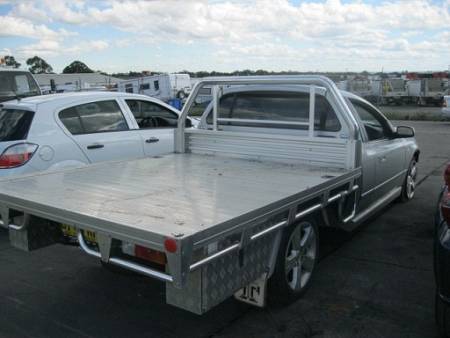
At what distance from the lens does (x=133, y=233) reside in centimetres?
270

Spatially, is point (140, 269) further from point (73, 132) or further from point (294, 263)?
point (73, 132)

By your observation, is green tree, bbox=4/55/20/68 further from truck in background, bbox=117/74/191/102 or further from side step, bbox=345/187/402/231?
side step, bbox=345/187/402/231

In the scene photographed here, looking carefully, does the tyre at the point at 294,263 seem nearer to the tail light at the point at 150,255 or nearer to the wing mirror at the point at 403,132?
the tail light at the point at 150,255

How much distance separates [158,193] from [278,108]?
7.52 ft

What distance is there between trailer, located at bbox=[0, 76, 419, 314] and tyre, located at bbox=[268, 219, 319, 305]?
0.04 feet

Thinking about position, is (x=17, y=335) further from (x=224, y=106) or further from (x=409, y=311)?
(x=224, y=106)

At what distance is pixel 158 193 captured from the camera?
3.66 m

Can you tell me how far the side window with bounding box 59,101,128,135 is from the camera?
20.0 feet

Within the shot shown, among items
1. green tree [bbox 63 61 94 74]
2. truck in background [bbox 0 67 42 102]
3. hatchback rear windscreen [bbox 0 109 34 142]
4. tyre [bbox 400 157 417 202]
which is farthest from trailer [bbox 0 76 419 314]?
green tree [bbox 63 61 94 74]

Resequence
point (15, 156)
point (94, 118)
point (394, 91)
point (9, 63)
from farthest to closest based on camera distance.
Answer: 1. point (394, 91)
2. point (9, 63)
3. point (94, 118)
4. point (15, 156)

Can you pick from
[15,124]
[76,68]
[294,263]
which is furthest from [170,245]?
[76,68]

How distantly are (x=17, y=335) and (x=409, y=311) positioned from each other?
297cm

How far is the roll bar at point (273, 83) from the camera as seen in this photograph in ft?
15.6

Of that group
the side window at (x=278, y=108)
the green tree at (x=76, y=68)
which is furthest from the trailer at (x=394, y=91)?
the green tree at (x=76, y=68)
